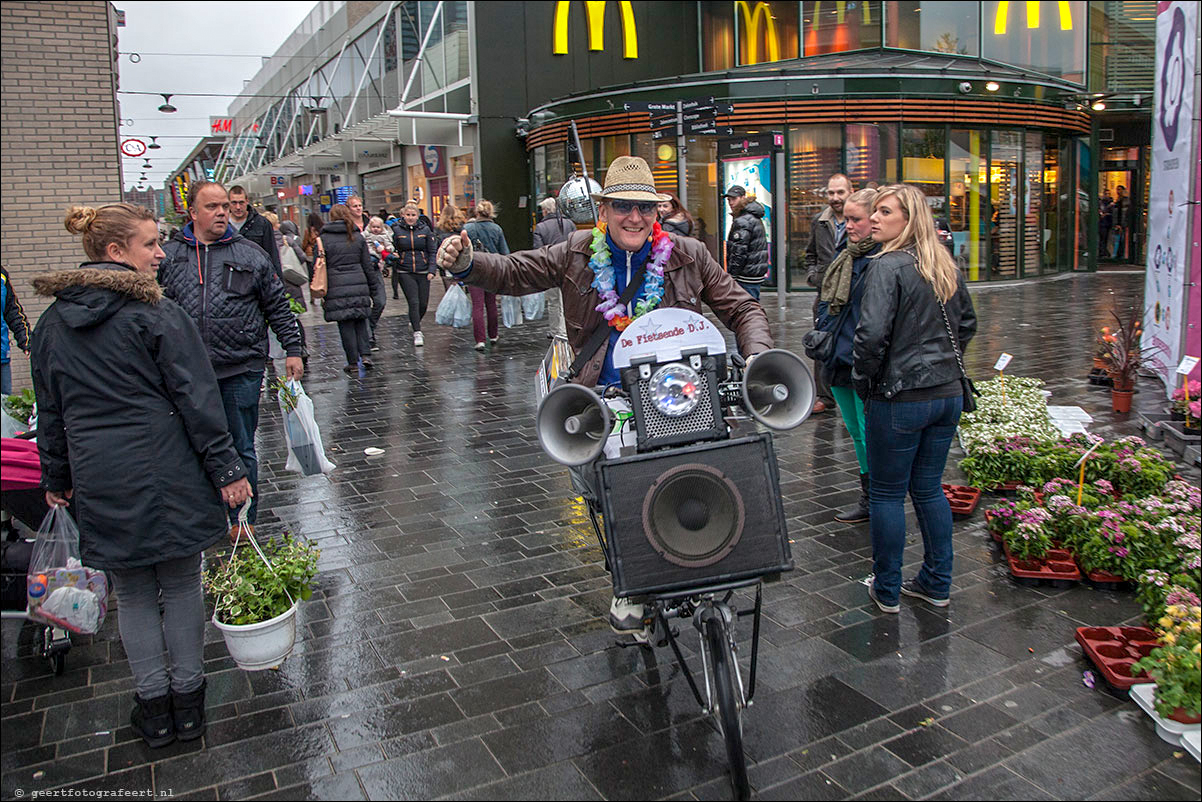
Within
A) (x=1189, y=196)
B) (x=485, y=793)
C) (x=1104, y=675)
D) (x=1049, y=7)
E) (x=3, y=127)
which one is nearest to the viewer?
(x=485, y=793)

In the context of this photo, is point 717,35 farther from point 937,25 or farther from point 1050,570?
point 1050,570

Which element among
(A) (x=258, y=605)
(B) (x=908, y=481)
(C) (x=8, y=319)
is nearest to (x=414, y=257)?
(C) (x=8, y=319)

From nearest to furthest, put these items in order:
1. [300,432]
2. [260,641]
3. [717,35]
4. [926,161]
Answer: [260,641] → [300,432] → [926,161] → [717,35]

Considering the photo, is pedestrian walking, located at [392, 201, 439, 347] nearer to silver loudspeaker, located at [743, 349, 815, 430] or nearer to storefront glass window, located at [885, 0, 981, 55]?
silver loudspeaker, located at [743, 349, 815, 430]

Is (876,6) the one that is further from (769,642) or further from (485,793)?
(485,793)

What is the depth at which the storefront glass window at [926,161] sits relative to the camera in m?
18.8

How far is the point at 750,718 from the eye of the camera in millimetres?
3590

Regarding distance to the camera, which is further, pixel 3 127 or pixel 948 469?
pixel 3 127

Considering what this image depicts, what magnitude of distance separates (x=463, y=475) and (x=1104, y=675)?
177 inches

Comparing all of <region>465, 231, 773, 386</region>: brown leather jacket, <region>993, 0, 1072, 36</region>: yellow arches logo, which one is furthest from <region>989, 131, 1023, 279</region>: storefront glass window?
<region>465, 231, 773, 386</region>: brown leather jacket

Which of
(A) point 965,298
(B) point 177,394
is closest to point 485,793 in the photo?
(B) point 177,394

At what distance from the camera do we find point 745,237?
31.8 feet

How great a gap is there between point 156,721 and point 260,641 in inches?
17.7

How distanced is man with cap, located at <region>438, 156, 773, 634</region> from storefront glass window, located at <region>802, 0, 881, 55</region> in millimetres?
19638
